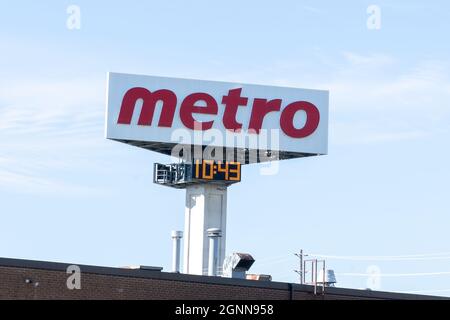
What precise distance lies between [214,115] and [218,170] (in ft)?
16.2

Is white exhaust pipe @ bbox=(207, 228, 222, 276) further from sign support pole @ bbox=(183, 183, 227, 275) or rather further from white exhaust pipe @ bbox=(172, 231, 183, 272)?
sign support pole @ bbox=(183, 183, 227, 275)

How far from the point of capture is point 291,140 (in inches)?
2985

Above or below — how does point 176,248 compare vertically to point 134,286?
above

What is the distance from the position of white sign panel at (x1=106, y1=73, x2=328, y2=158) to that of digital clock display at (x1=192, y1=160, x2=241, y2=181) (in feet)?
10.1

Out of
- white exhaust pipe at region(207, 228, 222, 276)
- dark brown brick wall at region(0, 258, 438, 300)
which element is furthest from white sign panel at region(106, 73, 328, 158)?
dark brown brick wall at region(0, 258, 438, 300)

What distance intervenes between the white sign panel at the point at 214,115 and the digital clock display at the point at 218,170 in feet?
10.1

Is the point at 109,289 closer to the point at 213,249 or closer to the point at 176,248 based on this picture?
the point at 213,249

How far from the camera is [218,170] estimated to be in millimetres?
78750

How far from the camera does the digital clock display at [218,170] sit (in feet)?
257

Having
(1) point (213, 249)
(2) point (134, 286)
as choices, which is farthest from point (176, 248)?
A: (2) point (134, 286)

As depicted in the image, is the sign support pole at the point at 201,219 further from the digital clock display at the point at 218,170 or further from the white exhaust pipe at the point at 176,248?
the white exhaust pipe at the point at 176,248

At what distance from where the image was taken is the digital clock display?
257ft
